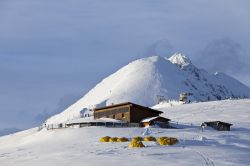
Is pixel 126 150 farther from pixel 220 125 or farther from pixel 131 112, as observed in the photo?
pixel 131 112

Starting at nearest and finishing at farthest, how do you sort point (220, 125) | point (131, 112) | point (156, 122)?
point (156, 122) → point (220, 125) → point (131, 112)

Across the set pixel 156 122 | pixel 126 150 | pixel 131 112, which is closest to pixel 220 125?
pixel 156 122

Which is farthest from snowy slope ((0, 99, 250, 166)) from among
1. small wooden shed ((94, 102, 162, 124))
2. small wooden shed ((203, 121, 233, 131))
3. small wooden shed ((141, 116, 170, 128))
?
small wooden shed ((94, 102, 162, 124))

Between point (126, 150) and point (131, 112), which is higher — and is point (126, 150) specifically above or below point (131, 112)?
below

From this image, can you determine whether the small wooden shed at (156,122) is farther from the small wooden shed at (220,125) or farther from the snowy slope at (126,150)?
the small wooden shed at (220,125)

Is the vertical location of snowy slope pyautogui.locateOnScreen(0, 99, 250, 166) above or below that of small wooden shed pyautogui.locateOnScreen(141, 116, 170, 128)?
below

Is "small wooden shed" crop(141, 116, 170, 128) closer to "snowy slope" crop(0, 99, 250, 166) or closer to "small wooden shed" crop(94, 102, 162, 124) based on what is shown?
"snowy slope" crop(0, 99, 250, 166)

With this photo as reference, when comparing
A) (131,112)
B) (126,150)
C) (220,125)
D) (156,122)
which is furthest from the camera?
(131,112)

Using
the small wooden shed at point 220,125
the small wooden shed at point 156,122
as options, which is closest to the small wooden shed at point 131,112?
the small wooden shed at point 156,122

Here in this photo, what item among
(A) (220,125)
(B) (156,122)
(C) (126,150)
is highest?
(B) (156,122)

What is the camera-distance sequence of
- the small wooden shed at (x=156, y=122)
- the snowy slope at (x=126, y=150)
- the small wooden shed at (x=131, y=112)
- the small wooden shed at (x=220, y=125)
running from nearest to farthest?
1. the snowy slope at (x=126, y=150)
2. the small wooden shed at (x=156, y=122)
3. the small wooden shed at (x=220, y=125)
4. the small wooden shed at (x=131, y=112)

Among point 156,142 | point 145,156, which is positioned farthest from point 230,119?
point 145,156

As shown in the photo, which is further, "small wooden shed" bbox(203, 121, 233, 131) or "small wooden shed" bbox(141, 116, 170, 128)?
"small wooden shed" bbox(203, 121, 233, 131)

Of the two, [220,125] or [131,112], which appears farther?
[131,112]
